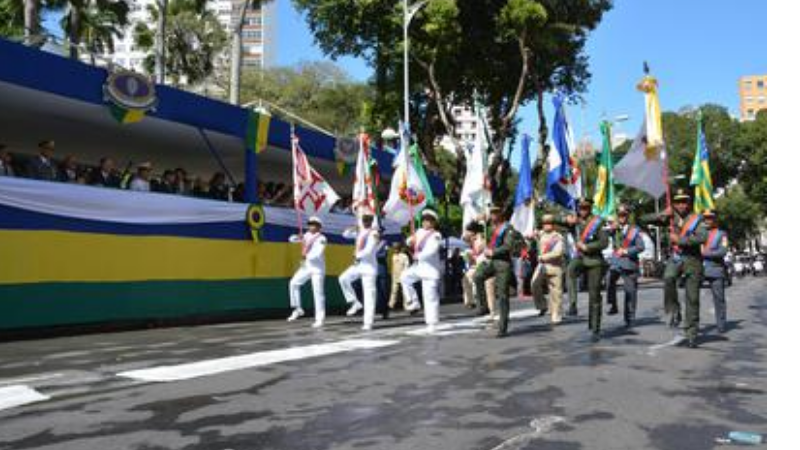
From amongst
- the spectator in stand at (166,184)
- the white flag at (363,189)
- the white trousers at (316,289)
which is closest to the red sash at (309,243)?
the white trousers at (316,289)

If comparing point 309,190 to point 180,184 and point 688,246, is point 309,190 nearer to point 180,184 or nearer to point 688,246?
point 180,184

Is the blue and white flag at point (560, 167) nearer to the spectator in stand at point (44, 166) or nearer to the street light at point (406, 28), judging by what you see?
the spectator in stand at point (44, 166)

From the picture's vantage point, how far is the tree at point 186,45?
131 feet

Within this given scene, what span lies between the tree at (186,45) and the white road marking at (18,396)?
114ft

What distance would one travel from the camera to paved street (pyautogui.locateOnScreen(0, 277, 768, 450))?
208 inches

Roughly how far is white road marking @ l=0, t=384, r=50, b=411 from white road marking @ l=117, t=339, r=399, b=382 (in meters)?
0.98

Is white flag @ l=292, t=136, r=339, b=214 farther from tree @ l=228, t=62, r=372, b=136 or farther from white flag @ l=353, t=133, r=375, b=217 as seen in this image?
tree @ l=228, t=62, r=372, b=136

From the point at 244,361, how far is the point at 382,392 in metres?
2.50

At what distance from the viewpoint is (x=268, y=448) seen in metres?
4.96

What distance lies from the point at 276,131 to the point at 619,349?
9352 mm

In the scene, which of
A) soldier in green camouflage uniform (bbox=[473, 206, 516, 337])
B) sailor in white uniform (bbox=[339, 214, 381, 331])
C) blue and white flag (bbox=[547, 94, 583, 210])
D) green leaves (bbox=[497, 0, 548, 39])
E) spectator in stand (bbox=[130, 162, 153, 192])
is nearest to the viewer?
soldier in green camouflage uniform (bbox=[473, 206, 516, 337])

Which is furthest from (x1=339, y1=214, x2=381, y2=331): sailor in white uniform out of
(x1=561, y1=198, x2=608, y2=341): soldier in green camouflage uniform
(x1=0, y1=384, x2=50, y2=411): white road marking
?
(x1=0, y1=384, x2=50, y2=411): white road marking
